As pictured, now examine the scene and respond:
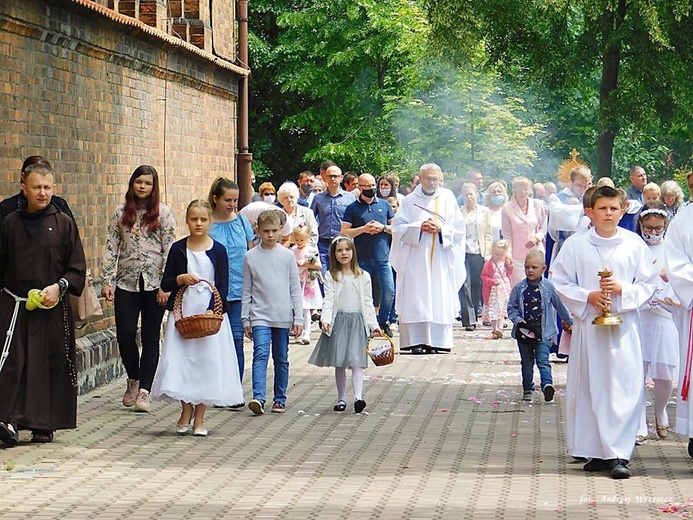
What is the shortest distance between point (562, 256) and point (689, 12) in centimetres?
1163

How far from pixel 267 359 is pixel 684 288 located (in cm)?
378

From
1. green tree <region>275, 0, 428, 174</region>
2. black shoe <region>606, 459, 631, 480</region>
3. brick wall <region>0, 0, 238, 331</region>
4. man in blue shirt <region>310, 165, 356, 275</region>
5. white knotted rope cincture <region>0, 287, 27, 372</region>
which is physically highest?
green tree <region>275, 0, 428, 174</region>

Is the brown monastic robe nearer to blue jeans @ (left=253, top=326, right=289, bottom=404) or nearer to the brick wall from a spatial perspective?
the brick wall

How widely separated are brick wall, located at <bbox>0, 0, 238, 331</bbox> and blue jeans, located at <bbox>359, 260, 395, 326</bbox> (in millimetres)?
2303

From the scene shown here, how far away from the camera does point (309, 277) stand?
2016 centimetres

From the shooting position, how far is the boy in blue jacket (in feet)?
46.3

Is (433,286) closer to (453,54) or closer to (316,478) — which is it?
(453,54)

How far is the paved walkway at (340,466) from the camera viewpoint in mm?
9125

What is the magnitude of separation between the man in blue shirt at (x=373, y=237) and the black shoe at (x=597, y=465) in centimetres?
946

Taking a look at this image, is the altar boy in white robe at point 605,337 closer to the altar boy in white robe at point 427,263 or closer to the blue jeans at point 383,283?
the altar boy in white robe at point 427,263

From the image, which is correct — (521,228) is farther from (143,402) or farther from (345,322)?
(143,402)

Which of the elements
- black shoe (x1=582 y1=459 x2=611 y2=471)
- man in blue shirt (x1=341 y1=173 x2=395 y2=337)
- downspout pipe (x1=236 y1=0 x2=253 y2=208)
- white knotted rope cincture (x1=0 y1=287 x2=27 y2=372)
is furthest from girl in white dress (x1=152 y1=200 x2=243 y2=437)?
downspout pipe (x1=236 y1=0 x2=253 y2=208)

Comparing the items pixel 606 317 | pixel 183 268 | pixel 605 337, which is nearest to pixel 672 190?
pixel 183 268

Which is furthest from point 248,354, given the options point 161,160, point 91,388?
point 91,388
